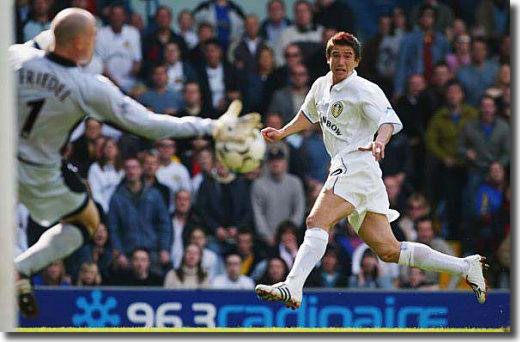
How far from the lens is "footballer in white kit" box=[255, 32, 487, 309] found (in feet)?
30.7

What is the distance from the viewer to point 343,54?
31.1ft

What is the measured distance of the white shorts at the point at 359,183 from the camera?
30.9ft

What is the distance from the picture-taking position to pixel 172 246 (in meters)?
14.8

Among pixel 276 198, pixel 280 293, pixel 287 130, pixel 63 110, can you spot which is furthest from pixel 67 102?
pixel 276 198

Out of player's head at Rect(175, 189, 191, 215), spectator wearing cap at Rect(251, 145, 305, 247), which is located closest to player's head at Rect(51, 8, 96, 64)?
player's head at Rect(175, 189, 191, 215)

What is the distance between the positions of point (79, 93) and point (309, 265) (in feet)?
6.34

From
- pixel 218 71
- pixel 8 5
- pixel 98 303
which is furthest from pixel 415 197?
pixel 8 5

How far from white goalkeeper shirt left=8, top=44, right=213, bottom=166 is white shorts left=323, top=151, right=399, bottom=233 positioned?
1.07 m

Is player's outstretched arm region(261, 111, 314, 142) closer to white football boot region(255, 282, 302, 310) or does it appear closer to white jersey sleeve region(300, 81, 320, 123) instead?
white jersey sleeve region(300, 81, 320, 123)

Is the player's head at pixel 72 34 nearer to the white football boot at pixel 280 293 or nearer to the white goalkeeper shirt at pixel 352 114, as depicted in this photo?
the white goalkeeper shirt at pixel 352 114

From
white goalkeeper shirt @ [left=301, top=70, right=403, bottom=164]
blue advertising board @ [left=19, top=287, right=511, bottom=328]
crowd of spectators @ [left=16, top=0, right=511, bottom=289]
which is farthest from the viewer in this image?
crowd of spectators @ [left=16, top=0, right=511, bottom=289]

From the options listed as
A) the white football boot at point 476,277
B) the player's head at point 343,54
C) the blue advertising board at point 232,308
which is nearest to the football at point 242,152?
the player's head at point 343,54

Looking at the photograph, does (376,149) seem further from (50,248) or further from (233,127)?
(50,248)

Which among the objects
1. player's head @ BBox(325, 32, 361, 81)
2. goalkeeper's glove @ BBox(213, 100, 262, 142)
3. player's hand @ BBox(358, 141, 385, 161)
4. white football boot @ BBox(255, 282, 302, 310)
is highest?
player's head @ BBox(325, 32, 361, 81)
